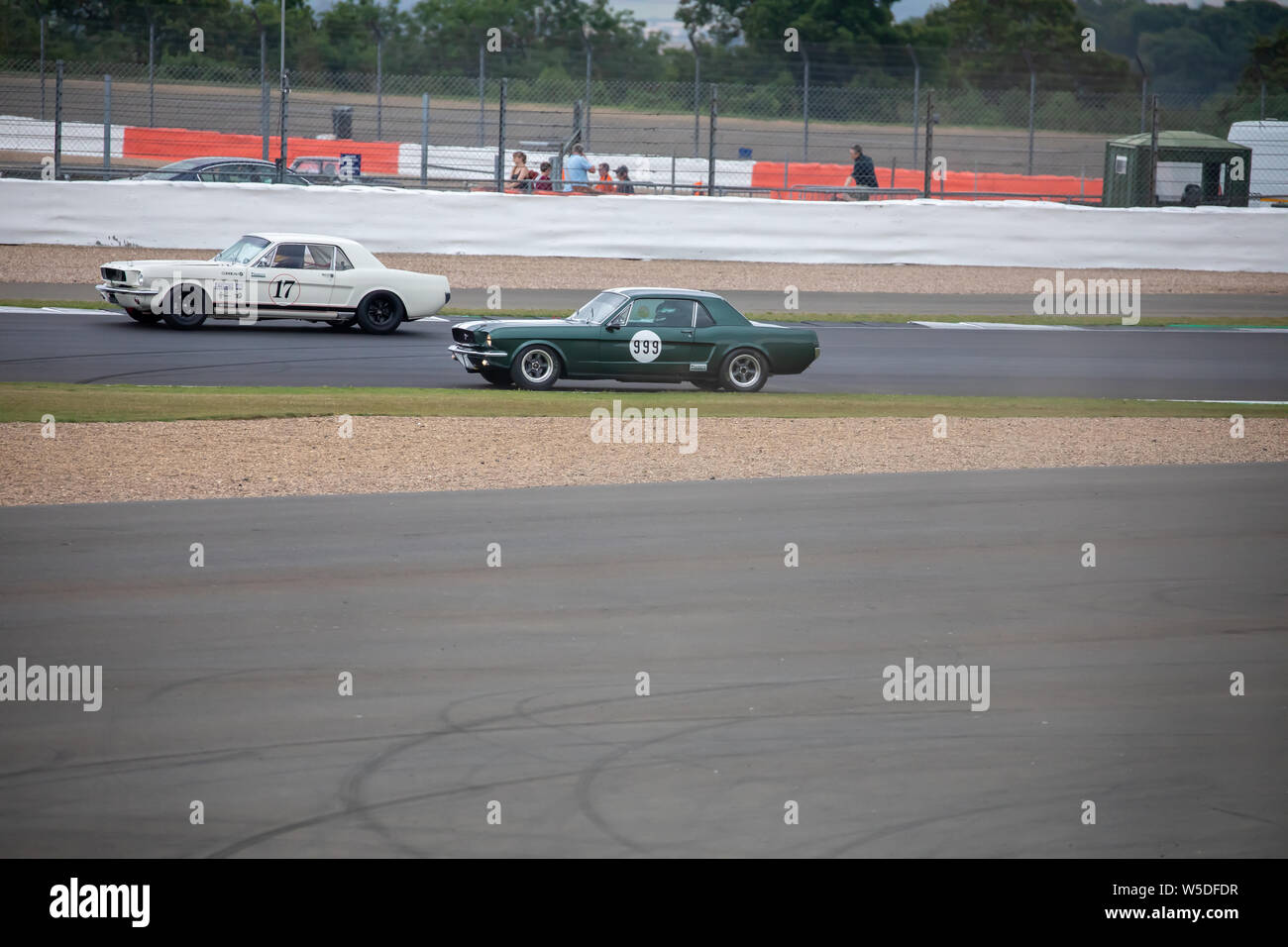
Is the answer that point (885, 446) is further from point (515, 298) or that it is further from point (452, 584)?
point (515, 298)

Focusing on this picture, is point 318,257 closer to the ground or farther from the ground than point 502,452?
farther from the ground

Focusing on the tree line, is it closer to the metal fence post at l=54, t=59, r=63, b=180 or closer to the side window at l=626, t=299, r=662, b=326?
the metal fence post at l=54, t=59, r=63, b=180

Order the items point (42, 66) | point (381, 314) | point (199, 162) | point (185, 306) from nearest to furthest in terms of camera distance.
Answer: point (185, 306) < point (381, 314) < point (42, 66) < point (199, 162)

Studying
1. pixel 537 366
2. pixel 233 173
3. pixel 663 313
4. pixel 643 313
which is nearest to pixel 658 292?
pixel 663 313

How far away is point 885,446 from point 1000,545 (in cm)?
322

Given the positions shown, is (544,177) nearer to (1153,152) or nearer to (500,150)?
(500,150)

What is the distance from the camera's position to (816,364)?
53.7 feet

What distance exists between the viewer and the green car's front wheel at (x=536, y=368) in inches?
535

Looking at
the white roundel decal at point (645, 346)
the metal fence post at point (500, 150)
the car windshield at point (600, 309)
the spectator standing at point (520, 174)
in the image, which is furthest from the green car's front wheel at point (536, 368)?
the spectator standing at point (520, 174)

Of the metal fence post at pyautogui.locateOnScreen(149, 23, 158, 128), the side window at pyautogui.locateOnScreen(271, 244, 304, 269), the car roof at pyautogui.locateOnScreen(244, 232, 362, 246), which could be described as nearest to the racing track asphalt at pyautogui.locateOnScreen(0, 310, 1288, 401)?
the side window at pyautogui.locateOnScreen(271, 244, 304, 269)

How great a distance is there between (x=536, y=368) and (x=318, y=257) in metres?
4.34

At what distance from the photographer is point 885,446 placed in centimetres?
1163

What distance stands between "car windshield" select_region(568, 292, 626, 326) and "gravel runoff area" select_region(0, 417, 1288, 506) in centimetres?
176

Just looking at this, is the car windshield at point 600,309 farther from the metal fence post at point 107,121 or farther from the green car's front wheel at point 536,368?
the metal fence post at point 107,121
